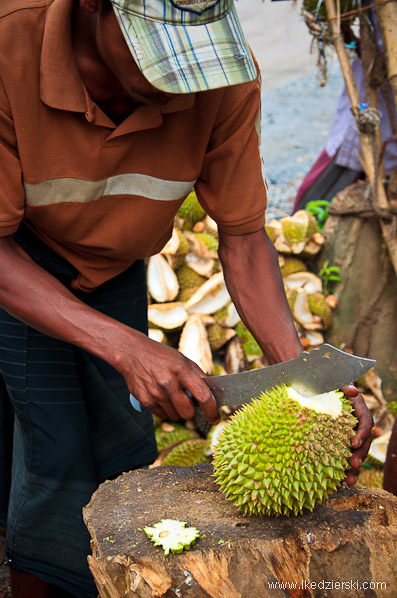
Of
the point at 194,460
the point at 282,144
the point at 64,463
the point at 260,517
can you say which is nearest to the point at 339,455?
the point at 260,517

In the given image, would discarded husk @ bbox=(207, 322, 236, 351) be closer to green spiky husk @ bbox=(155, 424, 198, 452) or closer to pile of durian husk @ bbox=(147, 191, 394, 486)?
pile of durian husk @ bbox=(147, 191, 394, 486)

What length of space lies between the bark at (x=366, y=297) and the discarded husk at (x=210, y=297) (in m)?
0.78

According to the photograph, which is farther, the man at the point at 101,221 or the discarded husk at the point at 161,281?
the discarded husk at the point at 161,281

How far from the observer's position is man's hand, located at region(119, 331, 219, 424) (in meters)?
1.69

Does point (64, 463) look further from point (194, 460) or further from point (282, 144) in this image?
point (282, 144)

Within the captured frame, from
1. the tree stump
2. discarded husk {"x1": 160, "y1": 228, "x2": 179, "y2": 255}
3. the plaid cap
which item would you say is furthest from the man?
discarded husk {"x1": 160, "y1": 228, "x2": 179, "y2": 255}

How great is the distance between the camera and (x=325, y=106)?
412 inches

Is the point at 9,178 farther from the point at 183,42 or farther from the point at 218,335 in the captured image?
the point at 218,335

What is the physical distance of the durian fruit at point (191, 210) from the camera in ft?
13.4

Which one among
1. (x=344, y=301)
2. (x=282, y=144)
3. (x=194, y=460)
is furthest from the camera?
(x=282, y=144)

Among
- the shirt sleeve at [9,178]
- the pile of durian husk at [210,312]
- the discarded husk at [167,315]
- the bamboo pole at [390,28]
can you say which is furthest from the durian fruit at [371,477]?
the shirt sleeve at [9,178]

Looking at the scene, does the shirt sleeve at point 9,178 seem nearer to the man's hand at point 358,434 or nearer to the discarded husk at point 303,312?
the man's hand at point 358,434

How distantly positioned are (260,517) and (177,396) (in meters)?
0.43

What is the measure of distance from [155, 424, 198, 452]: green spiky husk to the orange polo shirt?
1.46 meters
